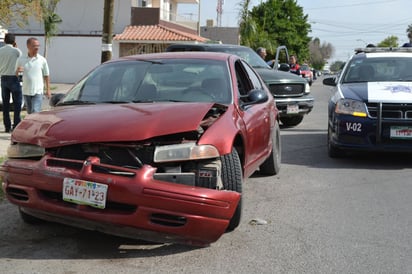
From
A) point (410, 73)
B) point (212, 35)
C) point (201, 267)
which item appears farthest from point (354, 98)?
point (212, 35)

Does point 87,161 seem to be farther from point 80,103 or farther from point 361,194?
point 361,194

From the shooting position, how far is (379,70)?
8594mm

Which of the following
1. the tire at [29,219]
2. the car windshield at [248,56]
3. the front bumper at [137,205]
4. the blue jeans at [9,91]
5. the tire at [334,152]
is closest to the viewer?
the front bumper at [137,205]

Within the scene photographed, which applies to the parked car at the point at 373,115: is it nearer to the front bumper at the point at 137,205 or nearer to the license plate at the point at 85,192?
the front bumper at the point at 137,205

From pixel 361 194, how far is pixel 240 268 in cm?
274

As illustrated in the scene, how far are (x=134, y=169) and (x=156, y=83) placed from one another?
161cm

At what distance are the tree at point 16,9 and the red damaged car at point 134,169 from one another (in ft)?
41.0

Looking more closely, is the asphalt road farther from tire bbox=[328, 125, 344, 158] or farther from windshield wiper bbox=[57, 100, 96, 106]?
tire bbox=[328, 125, 344, 158]

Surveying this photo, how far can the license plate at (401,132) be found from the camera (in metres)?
7.27

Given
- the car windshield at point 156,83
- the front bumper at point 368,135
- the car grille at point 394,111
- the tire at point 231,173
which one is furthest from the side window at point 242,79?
the car grille at point 394,111

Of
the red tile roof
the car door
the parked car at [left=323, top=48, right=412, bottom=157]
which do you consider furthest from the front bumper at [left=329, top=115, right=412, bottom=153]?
the red tile roof

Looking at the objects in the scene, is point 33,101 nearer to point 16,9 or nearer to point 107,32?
point 107,32

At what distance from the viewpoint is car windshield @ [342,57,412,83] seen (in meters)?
8.41

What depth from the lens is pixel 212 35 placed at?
2083 inches
